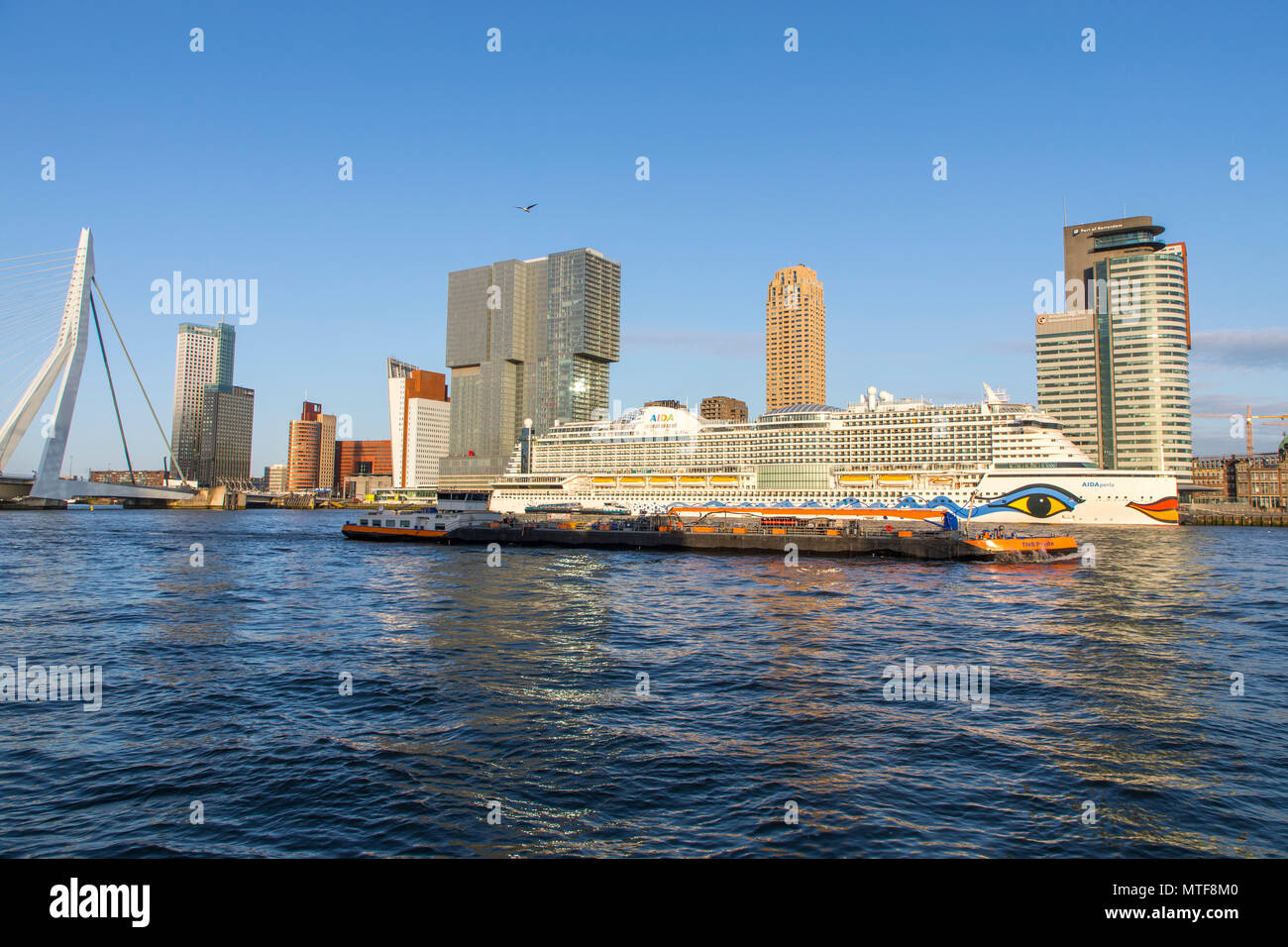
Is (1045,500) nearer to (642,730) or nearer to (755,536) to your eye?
(755,536)

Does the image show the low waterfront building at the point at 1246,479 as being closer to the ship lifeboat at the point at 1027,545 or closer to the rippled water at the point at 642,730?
the ship lifeboat at the point at 1027,545

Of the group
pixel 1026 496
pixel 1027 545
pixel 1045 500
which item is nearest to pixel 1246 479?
pixel 1045 500

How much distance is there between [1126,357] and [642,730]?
177791 mm

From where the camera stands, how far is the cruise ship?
9894cm

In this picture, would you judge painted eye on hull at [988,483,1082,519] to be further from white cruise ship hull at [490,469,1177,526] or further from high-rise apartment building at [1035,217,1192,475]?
high-rise apartment building at [1035,217,1192,475]

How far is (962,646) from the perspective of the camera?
25516mm

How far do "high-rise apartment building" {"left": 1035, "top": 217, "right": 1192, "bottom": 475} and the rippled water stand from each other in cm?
13944

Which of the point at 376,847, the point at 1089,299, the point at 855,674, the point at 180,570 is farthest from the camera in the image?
the point at 1089,299

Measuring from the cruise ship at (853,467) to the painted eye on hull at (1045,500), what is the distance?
14 cm

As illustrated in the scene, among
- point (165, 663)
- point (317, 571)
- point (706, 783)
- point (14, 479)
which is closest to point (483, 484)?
point (14, 479)

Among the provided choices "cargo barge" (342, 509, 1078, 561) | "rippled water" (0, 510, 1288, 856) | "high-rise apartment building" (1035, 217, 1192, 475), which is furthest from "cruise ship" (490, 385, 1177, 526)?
"rippled water" (0, 510, 1288, 856)

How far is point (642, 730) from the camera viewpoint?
16.3 meters
